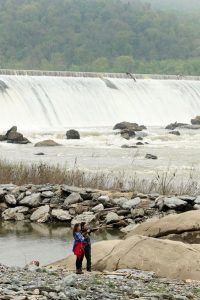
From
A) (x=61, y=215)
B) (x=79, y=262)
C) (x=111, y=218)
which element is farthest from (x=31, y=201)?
(x=79, y=262)

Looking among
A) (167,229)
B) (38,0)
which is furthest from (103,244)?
(38,0)

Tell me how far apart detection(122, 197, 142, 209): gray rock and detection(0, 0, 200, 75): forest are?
94.5 metres

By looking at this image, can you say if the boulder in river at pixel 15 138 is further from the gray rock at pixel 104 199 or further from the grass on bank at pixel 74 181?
the gray rock at pixel 104 199

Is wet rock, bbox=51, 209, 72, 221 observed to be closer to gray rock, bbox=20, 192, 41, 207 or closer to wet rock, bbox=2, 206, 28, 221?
gray rock, bbox=20, 192, 41, 207

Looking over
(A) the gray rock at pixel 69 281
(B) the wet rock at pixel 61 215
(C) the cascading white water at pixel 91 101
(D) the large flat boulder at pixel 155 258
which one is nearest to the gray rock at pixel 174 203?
(B) the wet rock at pixel 61 215

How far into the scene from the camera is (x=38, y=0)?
557 ft

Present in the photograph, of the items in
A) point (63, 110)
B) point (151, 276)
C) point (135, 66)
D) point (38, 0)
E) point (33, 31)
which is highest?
point (38, 0)

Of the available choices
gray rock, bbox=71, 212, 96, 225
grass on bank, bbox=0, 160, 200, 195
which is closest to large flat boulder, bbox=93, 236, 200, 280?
gray rock, bbox=71, 212, 96, 225

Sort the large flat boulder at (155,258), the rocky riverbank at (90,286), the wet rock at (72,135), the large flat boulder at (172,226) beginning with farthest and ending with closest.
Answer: the wet rock at (72,135) → the large flat boulder at (172,226) → the large flat boulder at (155,258) → the rocky riverbank at (90,286)

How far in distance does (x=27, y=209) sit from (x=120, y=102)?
41.0 metres

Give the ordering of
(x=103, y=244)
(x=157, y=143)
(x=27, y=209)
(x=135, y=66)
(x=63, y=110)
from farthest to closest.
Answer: (x=135, y=66), (x=63, y=110), (x=157, y=143), (x=27, y=209), (x=103, y=244)

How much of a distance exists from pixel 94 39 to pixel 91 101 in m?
80.9

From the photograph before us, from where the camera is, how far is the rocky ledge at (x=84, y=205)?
848 inches

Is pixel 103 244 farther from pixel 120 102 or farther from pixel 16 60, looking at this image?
pixel 16 60
